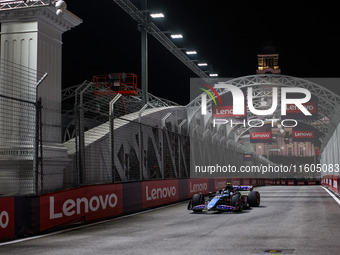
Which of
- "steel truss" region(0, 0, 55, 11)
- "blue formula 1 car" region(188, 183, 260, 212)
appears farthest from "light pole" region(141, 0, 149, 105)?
"steel truss" region(0, 0, 55, 11)

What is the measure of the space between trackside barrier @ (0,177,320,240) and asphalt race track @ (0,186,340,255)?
1.39 feet

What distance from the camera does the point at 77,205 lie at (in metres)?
11.7

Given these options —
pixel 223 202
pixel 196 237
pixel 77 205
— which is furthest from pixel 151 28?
pixel 196 237

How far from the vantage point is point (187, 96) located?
212 ft

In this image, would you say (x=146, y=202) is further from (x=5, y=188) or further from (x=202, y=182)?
(x=202, y=182)

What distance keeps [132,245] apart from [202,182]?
17425 mm

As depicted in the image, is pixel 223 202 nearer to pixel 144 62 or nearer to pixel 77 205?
pixel 77 205

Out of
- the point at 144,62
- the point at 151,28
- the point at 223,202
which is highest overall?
the point at 151,28

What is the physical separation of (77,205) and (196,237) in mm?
3659

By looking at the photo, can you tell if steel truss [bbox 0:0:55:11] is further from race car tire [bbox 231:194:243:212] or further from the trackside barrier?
race car tire [bbox 231:194:243:212]

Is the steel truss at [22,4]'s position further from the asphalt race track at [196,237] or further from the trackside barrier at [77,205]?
the asphalt race track at [196,237]

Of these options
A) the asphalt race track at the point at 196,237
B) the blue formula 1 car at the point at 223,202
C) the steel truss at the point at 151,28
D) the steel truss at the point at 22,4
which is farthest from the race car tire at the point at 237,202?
the steel truss at the point at 151,28

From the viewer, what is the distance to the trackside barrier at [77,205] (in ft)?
31.5

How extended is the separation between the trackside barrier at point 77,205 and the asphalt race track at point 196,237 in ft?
1.39
